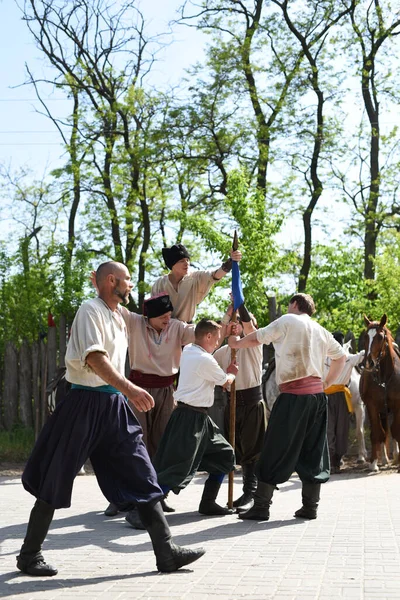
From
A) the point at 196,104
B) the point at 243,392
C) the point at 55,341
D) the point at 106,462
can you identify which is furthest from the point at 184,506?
the point at 196,104

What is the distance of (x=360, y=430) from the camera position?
14352 millimetres

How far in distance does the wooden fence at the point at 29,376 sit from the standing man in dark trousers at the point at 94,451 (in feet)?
34.6

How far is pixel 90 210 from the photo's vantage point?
30562 mm

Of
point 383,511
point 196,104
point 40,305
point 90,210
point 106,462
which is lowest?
point 383,511

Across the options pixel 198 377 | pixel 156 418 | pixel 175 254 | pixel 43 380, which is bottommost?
pixel 156 418

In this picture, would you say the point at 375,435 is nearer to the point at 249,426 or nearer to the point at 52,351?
the point at 249,426

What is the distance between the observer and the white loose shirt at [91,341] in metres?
5.80

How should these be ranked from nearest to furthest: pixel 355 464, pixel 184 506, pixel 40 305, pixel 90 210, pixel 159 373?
pixel 159 373 < pixel 184 506 < pixel 355 464 < pixel 40 305 < pixel 90 210

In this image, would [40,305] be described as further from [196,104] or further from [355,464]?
[355,464]

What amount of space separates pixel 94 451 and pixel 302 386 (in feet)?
9.37

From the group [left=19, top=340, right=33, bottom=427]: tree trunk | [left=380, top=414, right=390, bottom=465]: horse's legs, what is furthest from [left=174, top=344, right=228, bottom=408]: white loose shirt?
[left=19, top=340, right=33, bottom=427]: tree trunk

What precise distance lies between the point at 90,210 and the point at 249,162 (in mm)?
6221

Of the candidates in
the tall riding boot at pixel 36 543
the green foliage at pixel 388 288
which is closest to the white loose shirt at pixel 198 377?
the tall riding boot at pixel 36 543

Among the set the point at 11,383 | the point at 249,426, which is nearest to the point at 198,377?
the point at 249,426
